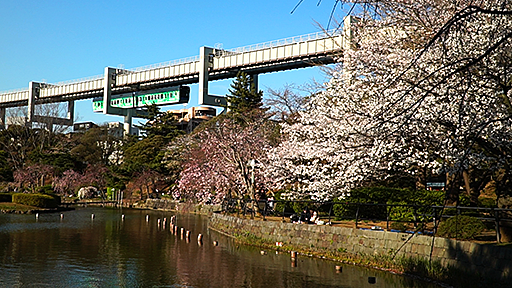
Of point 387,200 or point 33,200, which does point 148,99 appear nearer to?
point 33,200

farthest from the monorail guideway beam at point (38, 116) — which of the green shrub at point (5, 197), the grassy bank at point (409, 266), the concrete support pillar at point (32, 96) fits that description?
the grassy bank at point (409, 266)

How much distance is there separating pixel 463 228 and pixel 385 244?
9.23ft

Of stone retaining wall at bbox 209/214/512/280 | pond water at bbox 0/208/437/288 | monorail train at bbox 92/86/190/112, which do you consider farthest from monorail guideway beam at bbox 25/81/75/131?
stone retaining wall at bbox 209/214/512/280

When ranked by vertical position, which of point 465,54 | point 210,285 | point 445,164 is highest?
point 465,54

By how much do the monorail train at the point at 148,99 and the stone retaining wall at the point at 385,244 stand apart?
3814cm

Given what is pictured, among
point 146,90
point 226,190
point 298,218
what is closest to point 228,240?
point 298,218

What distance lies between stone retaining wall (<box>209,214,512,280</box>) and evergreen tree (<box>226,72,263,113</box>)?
23969 millimetres

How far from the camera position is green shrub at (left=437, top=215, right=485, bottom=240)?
14828 millimetres

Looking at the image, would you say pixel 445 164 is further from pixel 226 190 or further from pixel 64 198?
pixel 64 198

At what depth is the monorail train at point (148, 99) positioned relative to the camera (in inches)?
2466

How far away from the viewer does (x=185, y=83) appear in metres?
61.2

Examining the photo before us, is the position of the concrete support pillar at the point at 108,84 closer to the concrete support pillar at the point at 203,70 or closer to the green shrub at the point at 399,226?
the concrete support pillar at the point at 203,70

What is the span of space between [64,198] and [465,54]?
49621mm

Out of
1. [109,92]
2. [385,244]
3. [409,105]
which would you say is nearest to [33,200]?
[109,92]
